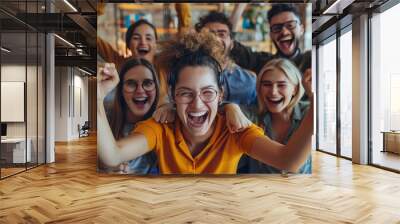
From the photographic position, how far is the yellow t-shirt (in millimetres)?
6660

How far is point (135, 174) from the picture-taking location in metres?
7.03

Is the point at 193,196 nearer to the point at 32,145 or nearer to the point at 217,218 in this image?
the point at 217,218

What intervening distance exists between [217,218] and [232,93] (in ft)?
9.77

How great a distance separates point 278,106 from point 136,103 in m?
2.47

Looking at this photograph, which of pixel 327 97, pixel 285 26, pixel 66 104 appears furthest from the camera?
pixel 66 104

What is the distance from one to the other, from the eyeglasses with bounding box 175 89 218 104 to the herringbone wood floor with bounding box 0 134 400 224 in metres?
1.35

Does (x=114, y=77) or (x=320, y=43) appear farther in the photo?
(x=320, y=43)

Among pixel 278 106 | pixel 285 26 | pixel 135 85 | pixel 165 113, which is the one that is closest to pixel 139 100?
pixel 135 85

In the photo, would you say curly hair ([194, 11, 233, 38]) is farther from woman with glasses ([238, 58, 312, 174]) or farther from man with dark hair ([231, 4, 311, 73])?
woman with glasses ([238, 58, 312, 174])

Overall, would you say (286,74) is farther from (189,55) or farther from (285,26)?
(189,55)

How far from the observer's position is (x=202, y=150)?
6.70 m

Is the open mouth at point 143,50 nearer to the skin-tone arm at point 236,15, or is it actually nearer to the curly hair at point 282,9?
the skin-tone arm at point 236,15

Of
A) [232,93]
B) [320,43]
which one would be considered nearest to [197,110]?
[232,93]

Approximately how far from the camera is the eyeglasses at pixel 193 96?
6.63 meters
